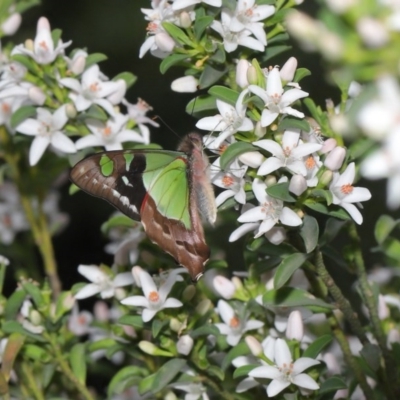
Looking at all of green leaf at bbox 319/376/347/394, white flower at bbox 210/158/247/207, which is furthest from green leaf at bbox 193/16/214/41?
green leaf at bbox 319/376/347/394

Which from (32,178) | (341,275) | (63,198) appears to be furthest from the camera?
(63,198)

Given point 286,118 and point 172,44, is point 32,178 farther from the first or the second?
point 286,118

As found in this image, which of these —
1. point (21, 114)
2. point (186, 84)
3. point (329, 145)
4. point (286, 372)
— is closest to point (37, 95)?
point (21, 114)

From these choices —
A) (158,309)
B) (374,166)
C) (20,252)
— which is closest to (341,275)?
(20,252)

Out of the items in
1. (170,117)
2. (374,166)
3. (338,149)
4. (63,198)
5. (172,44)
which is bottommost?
(63,198)

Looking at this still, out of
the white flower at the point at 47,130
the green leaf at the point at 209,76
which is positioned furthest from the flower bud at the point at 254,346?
the white flower at the point at 47,130

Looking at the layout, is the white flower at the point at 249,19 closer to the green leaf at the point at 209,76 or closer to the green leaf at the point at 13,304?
the green leaf at the point at 209,76
